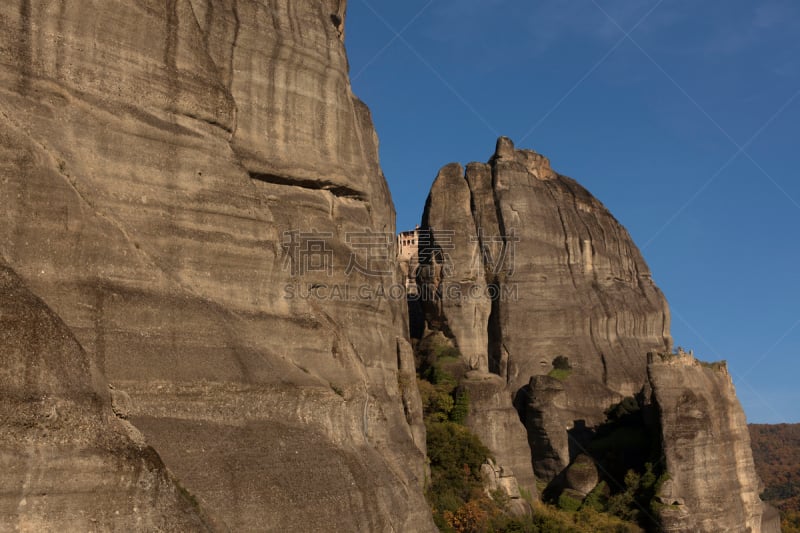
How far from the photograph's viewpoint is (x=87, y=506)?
52.0 feet

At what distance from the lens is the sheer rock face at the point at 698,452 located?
48.4 metres

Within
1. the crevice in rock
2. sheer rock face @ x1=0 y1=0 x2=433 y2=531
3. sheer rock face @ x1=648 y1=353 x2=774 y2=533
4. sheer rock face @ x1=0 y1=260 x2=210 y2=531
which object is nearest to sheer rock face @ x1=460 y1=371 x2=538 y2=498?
sheer rock face @ x1=648 y1=353 x2=774 y2=533

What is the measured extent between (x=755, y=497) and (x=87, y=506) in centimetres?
4623

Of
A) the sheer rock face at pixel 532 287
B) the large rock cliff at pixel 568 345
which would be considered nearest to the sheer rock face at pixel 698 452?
the large rock cliff at pixel 568 345

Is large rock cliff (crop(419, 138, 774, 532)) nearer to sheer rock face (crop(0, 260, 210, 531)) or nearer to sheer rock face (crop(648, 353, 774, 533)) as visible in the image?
sheer rock face (crop(648, 353, 774, 533))

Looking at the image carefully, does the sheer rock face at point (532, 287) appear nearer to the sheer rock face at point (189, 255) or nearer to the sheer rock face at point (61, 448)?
the sheer rock face at point (189, 255)

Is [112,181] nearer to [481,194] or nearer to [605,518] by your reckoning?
[605,518]

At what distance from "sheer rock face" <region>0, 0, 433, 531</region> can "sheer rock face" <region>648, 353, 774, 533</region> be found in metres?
24.0

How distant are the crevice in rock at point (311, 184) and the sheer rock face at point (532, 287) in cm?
2624

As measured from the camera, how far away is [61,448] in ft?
51.4

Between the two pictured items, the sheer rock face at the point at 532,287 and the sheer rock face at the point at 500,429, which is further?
the sheer rock face at the point at 532,287

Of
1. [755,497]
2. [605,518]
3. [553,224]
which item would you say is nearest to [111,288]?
[605,518]

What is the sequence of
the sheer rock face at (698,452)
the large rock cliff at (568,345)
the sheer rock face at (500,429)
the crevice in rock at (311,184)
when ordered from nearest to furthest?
the crevice in rock at (311,184) < the sheer rock face at (698,452) < the large rock cliff at (568,345) < the sheer rock face at (500,429)

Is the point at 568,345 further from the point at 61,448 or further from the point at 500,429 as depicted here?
the point at 61,448
